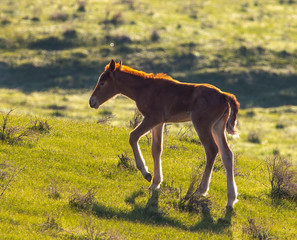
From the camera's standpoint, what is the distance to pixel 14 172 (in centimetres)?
1054

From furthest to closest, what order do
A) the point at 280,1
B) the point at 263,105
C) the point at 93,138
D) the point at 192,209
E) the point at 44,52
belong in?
1. the point at 280,1
2. the point at 44,52
3. the point at 263,105
4. the point at 93,138
5. the point at 192,209

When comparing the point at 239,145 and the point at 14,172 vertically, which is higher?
the point at 14,172

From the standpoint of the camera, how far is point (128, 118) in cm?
2489

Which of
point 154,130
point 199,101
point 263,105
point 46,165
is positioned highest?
point 199,101

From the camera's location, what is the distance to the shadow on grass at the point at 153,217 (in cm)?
961

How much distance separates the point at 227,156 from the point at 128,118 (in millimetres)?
14369

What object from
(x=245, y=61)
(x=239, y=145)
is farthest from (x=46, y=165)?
(x=245, y=61)

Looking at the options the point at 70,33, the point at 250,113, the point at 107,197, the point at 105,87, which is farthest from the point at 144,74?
the point at 70,33

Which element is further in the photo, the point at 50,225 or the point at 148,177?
the point at 148,177

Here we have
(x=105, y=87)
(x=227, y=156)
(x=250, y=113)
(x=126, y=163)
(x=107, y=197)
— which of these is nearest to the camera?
Answer: (x=107, y=197)

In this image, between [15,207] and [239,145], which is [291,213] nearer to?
[15,207]

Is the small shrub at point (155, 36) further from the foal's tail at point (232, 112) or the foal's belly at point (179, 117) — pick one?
the foal's tail at point (232, 112)

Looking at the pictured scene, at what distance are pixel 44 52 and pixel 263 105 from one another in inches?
543

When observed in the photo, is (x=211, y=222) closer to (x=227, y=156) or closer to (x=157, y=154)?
(x=227, y=156)
